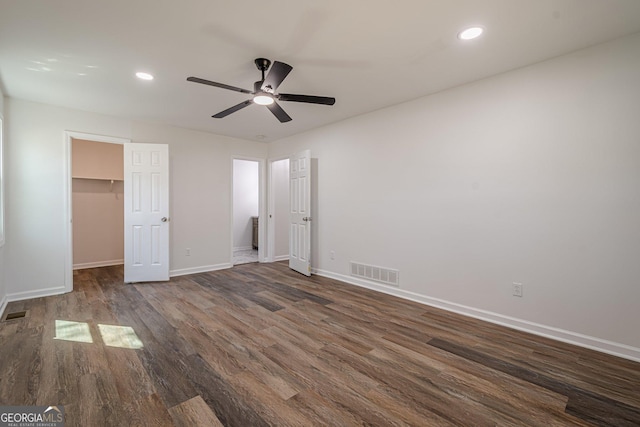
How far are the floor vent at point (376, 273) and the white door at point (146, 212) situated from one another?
10.1 feet

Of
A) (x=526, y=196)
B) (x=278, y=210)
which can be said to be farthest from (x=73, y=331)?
(x=526, y=196)

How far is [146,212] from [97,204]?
2.05 m

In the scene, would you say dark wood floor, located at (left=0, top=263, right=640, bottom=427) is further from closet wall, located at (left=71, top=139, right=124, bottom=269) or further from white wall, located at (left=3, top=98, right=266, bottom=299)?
closet wall, located at (left=71, top=139, right=124, bottom=269)

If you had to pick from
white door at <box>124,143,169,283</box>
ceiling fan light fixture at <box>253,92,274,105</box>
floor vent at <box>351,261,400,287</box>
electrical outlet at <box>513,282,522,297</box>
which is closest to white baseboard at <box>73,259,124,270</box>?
white door at <box>124,143,169,283</box>

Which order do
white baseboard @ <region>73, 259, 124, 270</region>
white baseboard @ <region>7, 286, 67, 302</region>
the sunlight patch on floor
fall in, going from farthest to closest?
1. white baseboard @ <region>73, 259, 124, 270</region>
2. white baseboard @ <region>7, 286, 67, 302</region>
3. the sunlight patch on floor

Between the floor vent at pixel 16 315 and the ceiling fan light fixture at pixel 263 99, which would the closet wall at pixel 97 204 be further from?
the ceiling fan light fixture at pixel 263 99

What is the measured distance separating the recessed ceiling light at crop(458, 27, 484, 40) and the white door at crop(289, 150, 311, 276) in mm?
2886

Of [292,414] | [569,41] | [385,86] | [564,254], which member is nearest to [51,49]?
[385,86]

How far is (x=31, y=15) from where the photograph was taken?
1.99 meters

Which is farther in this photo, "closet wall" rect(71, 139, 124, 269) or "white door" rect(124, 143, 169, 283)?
"closet wall" rect(71, 139, 124, 269)

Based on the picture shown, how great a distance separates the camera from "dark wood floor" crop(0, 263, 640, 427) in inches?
64.4

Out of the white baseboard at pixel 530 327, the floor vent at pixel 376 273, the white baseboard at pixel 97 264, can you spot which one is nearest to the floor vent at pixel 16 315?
the white baseboard at pixel 97 264

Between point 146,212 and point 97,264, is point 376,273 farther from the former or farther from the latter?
point 97,264

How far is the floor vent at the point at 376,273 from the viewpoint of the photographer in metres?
3.77
